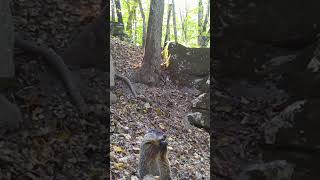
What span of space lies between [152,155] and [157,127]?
8.72 ft

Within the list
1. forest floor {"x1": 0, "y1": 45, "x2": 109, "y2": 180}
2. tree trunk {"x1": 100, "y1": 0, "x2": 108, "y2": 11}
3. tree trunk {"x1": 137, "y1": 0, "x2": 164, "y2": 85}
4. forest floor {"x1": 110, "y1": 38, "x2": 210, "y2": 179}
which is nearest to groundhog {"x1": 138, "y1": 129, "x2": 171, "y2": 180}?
forest floor {"x1": 110, "y1": 38, "x2": 210, "y2": 179}

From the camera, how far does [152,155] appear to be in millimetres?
3990

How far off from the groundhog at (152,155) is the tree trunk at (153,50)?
14.3ft

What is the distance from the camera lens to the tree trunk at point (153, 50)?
8.32 metres

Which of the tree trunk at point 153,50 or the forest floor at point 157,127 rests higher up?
the tree trunk at point 153,50

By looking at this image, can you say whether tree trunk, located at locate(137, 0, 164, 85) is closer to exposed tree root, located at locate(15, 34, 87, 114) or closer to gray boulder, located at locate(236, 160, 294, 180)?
exposed tree root, located at locate(15, 34, 87, 114)

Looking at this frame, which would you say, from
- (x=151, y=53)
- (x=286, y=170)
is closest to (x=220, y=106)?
(x=286, y=170)

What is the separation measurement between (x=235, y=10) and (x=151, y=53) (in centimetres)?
640

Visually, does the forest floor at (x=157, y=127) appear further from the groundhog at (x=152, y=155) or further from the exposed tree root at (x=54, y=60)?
the exposed tree root at (x=54, y=60)

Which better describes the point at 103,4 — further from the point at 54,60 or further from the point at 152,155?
the point at 152,155

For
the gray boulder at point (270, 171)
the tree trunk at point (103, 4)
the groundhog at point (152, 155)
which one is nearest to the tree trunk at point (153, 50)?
the groundhog at point (152, 155)

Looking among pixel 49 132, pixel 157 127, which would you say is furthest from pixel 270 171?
pixel 157 127

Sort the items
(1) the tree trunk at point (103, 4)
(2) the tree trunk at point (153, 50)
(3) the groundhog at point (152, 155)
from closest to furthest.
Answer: (1) the tree trunk at point (103, 4), (3) the groundhog at point (152, 155), (2) the tree trunk at point (153, 50)

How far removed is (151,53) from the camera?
8.38 meters
